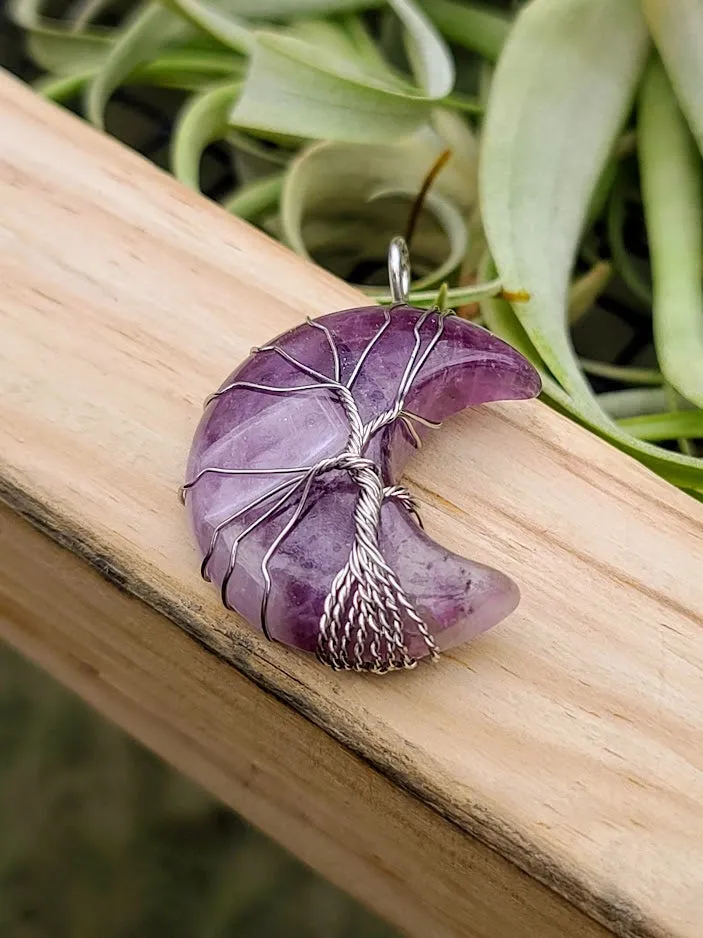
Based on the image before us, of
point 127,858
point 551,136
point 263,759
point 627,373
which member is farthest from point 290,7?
point 127,858

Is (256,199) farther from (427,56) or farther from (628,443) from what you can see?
(628,443)

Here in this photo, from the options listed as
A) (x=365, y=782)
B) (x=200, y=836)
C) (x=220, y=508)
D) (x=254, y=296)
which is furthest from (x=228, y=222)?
(x=200, y=836)

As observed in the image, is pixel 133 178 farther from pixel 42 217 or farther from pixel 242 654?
pixel 242 654

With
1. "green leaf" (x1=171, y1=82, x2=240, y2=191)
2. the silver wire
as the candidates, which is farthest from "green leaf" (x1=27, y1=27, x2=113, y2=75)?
the silver wire

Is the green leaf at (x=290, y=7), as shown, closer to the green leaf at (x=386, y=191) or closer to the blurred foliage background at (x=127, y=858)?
the green leaf at (x=386, y=191)

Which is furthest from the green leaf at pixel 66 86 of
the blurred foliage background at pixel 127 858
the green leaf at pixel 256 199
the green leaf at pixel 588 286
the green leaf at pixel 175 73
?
the blurred foliage background at pixel 127 858
